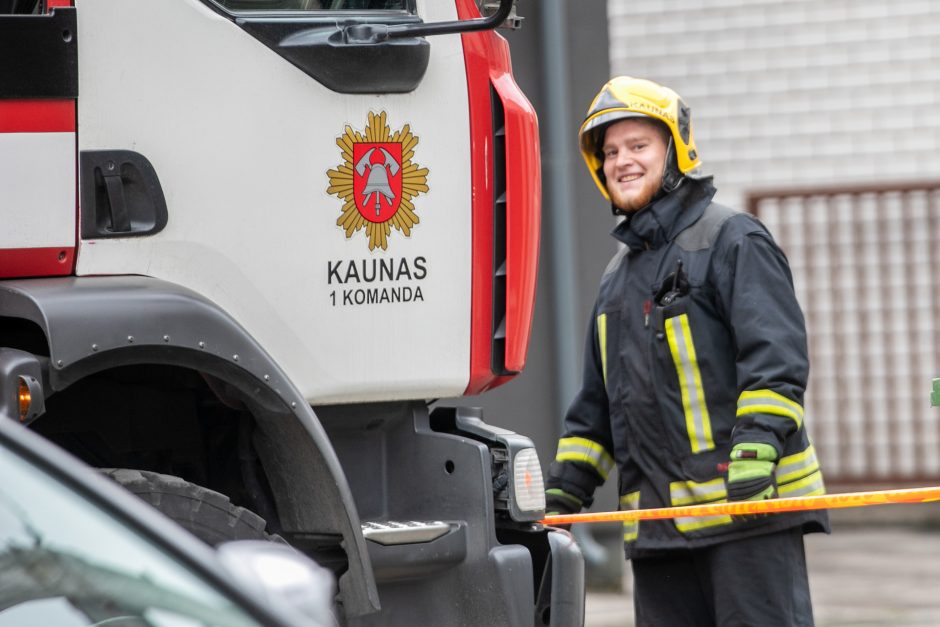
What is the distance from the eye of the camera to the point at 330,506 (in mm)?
3984

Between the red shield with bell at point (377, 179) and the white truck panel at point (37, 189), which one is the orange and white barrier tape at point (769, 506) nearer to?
the red shield with bell at point (377, 179)

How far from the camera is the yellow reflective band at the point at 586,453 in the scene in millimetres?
4988

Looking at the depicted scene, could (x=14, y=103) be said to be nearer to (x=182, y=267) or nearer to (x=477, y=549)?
(x=182, y=267)

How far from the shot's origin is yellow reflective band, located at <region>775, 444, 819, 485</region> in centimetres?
455

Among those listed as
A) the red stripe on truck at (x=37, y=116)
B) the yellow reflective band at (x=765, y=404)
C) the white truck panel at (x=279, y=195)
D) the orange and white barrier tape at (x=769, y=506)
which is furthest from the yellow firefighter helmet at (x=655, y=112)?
the red stripe on truck at (x=37, y=116)

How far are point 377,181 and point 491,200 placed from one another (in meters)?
0.37

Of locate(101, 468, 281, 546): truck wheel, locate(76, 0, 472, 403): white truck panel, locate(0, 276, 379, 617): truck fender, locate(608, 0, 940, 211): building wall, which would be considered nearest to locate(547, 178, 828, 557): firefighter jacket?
locate(76, 0, 472, 403): white truck panel

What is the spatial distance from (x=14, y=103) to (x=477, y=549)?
167 cm

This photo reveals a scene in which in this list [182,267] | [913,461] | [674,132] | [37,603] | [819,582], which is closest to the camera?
[37,603]

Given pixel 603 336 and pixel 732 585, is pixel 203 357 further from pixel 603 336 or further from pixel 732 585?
pixel 732 585

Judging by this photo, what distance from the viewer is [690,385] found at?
4.57m

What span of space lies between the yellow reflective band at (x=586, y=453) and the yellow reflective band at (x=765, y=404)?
693mm

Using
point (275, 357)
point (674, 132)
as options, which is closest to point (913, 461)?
point (674, 132)

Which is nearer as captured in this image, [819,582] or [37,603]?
[37,603]
